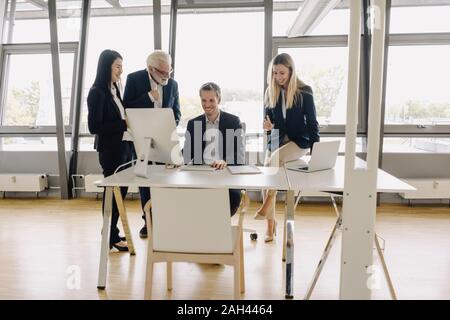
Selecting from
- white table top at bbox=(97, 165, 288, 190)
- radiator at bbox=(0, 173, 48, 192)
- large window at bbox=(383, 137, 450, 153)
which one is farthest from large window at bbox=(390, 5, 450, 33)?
radiator at bbox=(0, 173, 48, 192)

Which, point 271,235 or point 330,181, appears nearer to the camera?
point 330,181

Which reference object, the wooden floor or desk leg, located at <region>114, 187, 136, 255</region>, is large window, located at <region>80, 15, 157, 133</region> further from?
desk leg, located at <region>114, 187, 136, 255</region>

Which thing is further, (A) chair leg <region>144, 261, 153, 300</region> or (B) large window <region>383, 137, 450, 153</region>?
(B) large window <region>383, 137, 450, 153</region>

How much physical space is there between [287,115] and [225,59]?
2.21 metres

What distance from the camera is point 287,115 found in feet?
9.86

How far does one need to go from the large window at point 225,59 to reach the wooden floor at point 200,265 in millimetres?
1652

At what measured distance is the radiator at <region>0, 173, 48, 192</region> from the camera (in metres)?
4.93

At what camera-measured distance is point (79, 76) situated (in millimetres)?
5070

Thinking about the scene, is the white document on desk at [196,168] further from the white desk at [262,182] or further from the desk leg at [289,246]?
the desk leg at [289,246]

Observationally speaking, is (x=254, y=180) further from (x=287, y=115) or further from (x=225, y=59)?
(x=225, y=59)

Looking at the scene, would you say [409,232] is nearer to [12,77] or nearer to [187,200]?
[187,200]

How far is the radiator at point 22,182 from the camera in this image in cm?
493

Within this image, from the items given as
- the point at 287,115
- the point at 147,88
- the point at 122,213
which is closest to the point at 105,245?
the point at 122,213

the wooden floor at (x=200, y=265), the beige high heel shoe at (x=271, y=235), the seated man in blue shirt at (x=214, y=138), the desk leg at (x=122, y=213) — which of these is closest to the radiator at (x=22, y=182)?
the wooden floor at (x=200, y=265)
